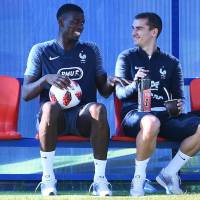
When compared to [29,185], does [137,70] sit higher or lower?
higher

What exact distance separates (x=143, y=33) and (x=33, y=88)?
1.10 m

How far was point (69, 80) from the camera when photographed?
6.46m

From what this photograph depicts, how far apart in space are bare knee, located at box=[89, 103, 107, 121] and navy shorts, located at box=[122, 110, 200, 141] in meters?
0.36

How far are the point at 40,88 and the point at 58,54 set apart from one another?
412 millimetres

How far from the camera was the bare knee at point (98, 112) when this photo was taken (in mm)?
6168

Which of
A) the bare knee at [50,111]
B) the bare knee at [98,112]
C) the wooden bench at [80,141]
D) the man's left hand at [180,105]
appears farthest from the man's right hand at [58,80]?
the man's left hand at [180,105]

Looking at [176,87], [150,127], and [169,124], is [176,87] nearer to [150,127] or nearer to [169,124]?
[169,124]

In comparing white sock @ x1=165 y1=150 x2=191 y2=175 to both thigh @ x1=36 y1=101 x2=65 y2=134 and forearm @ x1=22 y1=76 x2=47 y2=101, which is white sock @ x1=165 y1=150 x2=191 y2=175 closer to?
thigh @ x1=36 y1=101 x2=65 y2=134

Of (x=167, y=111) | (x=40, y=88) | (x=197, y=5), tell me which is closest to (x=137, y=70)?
(x=167, y=111)

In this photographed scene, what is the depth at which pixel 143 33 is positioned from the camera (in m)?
6.86

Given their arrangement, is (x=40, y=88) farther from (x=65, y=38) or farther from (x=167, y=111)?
(x=167, y=111)

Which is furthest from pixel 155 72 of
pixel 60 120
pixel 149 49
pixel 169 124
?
pixel 60 120

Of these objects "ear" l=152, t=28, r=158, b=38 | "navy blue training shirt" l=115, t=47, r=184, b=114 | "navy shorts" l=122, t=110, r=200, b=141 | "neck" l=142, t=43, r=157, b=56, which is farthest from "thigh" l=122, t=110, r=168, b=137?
"ear" l=152, t=28, r=158, b=38

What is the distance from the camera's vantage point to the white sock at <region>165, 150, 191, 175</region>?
21.2 feet
